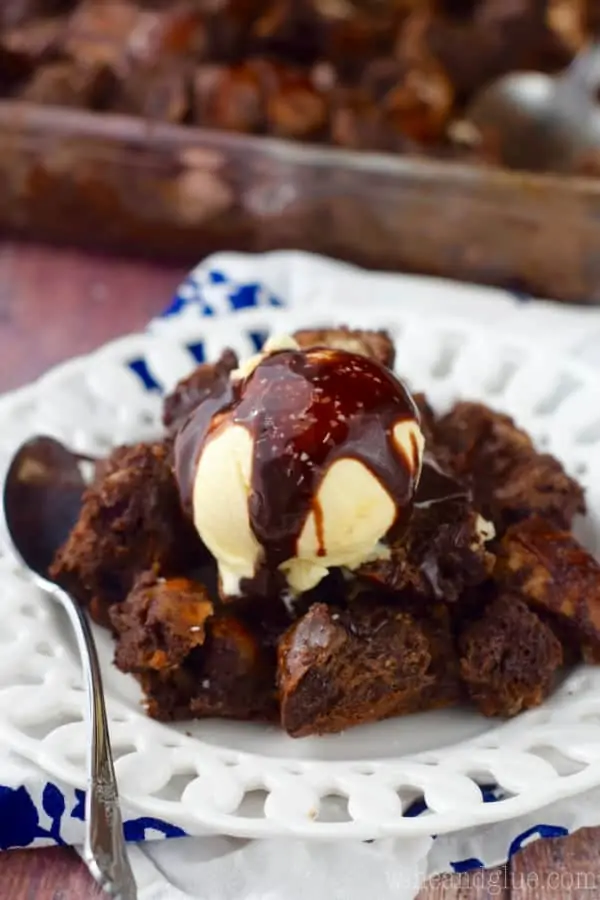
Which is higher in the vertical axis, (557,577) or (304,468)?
(304,468)

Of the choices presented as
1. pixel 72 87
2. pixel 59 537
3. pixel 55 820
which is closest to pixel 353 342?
pixel 59 537

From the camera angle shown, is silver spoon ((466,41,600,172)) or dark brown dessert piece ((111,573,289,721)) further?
silver spoon ((466,41,600,172))

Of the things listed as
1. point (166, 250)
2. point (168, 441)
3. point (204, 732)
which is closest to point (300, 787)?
point (204, 732)

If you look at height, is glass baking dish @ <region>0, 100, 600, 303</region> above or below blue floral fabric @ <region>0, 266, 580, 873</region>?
above

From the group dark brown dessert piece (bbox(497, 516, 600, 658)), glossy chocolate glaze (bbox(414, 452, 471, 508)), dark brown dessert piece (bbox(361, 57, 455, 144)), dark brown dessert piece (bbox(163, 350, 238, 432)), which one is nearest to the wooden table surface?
dark brown dessert piece (bbox(361, 57, 455, 144))

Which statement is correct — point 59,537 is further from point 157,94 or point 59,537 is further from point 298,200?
point 157,94

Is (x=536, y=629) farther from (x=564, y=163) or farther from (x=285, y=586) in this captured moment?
(x=564, y=163)

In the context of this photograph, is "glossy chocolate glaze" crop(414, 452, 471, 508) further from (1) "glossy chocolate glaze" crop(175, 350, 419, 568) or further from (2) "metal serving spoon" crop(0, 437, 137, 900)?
(2) "metal serving spoon" crop(0, 437, 137, 900)

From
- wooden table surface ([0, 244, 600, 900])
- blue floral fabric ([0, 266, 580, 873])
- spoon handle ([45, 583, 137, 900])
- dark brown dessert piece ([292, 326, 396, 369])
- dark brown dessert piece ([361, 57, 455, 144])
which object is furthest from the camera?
dark brown dessert piece ([361, 57, 455, 144])
